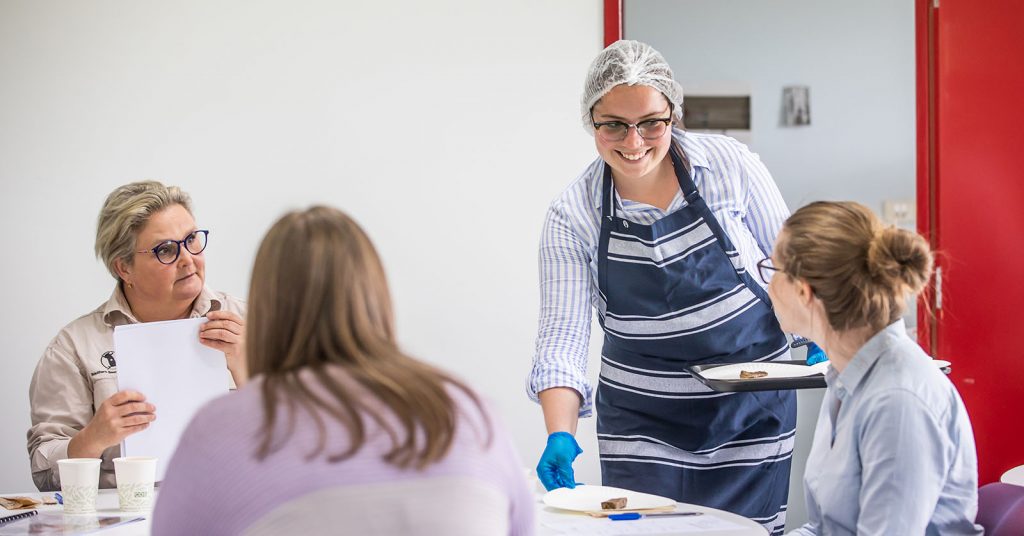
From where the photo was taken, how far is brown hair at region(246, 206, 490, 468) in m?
1.11

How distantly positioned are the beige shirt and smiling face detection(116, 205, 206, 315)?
0.20 ft

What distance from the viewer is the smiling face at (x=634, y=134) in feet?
7.27

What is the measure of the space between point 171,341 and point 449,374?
1.11m

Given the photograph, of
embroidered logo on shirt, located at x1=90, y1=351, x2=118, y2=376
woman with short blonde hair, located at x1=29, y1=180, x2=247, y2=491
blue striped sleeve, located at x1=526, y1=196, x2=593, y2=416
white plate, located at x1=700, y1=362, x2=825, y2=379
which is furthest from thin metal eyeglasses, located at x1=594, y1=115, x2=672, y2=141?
embroidered logo on shirt, located at x1=90, y1=351, x2=118, y2=376

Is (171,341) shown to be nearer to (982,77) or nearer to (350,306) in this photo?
(350,306)

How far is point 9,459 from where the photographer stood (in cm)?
327

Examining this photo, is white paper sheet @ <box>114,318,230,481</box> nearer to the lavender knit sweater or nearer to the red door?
the lavender knit sweater

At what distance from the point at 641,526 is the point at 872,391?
43 cm

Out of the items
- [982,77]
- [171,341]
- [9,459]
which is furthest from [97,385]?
[982,77]

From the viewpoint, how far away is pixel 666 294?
2.31 metres

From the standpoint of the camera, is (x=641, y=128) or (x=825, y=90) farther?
(x=825, y=90)

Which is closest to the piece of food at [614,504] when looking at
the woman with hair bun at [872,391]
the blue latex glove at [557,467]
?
the blue latex glove at [557,467]

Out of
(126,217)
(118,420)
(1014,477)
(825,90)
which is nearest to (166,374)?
(118,420)

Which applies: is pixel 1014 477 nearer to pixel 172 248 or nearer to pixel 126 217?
pixel 172 248
